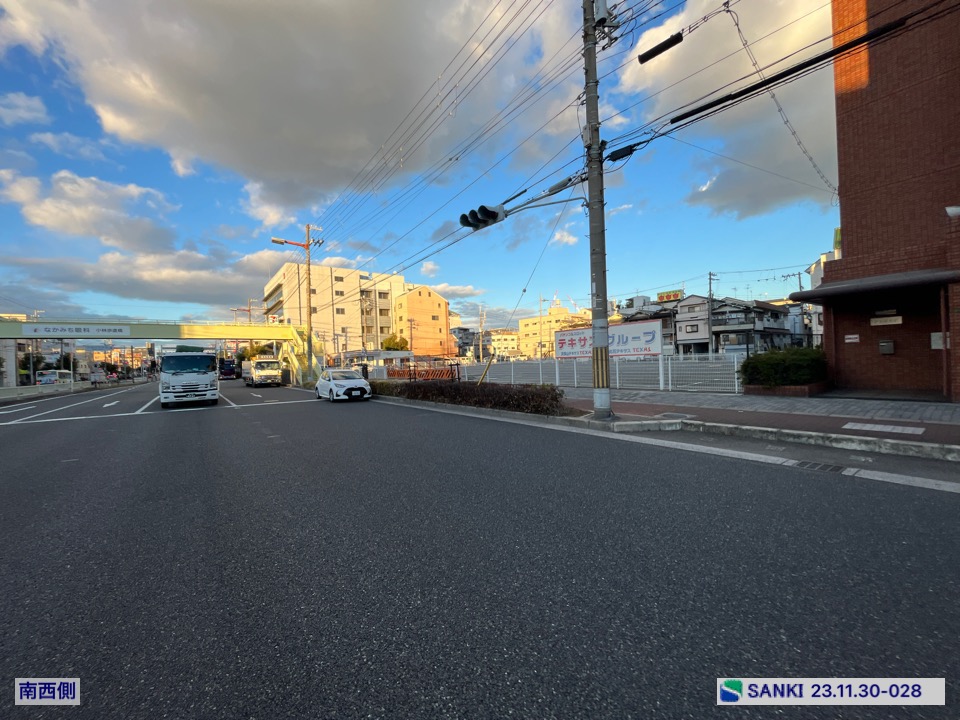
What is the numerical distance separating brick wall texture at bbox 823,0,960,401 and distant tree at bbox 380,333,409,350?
63.5 metres

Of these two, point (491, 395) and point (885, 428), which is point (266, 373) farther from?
point (885, 428)

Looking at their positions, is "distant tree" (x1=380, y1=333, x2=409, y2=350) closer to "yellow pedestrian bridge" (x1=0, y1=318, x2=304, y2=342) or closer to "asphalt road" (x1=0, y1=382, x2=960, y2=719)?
"yellow pedestrian bridge" (x1=0, y1=318, x2=304, y2=342)

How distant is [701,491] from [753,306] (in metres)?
42.2

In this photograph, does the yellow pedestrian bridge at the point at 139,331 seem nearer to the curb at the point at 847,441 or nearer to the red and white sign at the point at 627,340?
the red and white sign at the point at 627,340

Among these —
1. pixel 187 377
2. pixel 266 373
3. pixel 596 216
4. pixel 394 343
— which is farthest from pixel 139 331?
pixel 596 216

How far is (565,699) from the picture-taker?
77.3 inches

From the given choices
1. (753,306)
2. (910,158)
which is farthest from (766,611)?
(753,306)

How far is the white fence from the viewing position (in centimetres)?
1370

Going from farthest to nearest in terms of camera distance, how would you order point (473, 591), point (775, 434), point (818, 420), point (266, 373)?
point (266, 373)
point (818, 420)
point (775, 434)
point (473, 591)

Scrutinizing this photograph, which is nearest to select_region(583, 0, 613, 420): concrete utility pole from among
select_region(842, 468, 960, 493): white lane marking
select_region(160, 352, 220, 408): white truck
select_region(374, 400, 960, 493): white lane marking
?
select_region(374, 400, 960, 493): white lane marking

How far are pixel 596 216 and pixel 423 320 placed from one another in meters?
75.2

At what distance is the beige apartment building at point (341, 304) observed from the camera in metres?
73.6

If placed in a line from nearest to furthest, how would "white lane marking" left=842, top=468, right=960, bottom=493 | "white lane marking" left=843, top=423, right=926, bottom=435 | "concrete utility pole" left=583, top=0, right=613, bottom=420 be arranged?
"white lane marking" left=842, top=468, right=960, bottom=493 < "white lane marking" left=843, top=423, right=926, bottom=435 < "concrete utility pole" left=583, top=0, right=613, bottom=420

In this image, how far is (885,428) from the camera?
754 cm
